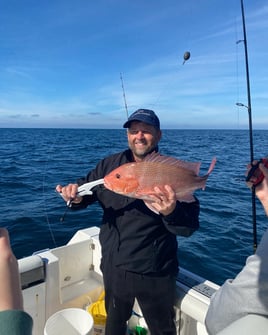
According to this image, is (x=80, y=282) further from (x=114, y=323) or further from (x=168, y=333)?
(x=168, y=333)

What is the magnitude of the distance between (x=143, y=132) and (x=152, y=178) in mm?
613

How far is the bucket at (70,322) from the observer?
2992mm

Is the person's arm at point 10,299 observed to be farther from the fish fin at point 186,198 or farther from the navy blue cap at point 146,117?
the navy blue cap at point 146,117

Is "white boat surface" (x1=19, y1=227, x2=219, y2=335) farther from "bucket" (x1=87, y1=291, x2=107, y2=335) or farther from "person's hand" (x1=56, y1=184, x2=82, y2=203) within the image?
"person's hand" (x1=56, y1=184, x2=82, y2=203)

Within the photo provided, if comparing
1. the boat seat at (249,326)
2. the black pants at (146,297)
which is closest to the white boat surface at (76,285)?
the black pants at (146,297)

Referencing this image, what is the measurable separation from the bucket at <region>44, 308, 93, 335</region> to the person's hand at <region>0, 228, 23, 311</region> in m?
2.37

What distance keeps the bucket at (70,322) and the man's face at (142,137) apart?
1.79 metres

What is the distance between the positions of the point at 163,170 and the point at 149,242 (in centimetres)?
70

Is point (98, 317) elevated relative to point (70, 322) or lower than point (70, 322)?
lower

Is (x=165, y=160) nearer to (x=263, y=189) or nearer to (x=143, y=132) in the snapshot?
(x=143, y=132)

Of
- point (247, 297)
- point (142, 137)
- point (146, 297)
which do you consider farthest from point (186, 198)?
point (247, 297)

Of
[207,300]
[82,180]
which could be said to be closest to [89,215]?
[82,180]

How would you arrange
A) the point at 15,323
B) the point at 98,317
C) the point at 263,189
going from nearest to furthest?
1. the point at 15,323
2. the point at 263,189
3. the point at 98,317

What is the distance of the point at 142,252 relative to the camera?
8.98ft
